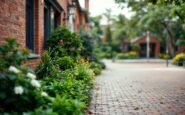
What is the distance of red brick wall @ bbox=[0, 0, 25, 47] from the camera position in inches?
265

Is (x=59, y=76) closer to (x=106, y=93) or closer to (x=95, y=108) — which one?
(x=95, y=108)

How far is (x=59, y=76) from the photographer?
28.5 ft

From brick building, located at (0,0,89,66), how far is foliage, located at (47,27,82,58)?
0.40 m

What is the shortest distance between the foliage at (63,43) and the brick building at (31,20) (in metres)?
0.40

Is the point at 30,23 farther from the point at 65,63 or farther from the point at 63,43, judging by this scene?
the point at 63,43

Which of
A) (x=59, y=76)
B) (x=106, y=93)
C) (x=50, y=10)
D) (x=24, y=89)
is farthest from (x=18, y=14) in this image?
(x=50, y=10)

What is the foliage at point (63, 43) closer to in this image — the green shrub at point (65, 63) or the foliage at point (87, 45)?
the green shrub at point (65, 63)

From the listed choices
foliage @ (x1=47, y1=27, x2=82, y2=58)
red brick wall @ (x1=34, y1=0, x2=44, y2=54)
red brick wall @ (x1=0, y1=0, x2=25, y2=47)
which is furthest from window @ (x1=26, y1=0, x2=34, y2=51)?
red brick wall @ (x1=0, y1=0, x2=25, y2=47)

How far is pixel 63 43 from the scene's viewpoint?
42.8ft

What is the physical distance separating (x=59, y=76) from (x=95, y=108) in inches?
50.3

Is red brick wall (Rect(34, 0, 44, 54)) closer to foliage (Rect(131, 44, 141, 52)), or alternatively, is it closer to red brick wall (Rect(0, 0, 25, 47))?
red brick wall (Rect(0, 0, 25, 47))

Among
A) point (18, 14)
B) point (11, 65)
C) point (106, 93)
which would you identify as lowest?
point (106, 93)

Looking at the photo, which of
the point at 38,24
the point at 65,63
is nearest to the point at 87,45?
the point at 65,63

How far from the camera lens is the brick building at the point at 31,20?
7.07 meters
